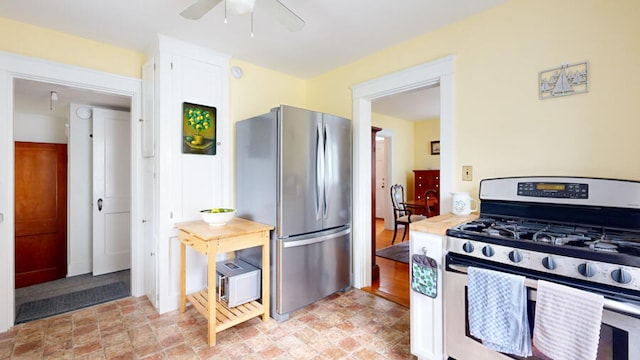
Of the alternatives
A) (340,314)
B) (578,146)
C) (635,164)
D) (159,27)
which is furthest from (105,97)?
(635,164)

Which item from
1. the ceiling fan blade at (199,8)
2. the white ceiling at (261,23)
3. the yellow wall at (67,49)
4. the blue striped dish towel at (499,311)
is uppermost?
the white ceiling at (261,23)

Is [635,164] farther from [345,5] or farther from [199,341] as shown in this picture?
[199,341]

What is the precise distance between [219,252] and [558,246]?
200 centimetres

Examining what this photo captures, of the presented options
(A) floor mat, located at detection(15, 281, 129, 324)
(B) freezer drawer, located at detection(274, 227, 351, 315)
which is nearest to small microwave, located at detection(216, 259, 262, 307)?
(B) freezer drawer, located at detection(274, 227, 351, 315)

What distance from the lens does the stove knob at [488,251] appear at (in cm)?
139

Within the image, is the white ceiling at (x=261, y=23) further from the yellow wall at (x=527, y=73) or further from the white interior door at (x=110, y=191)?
the white interior door at (x=110, y=191)

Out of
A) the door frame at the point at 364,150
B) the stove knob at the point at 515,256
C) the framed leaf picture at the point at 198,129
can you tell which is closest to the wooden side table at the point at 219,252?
the framed leaf picture at the point at 198,129

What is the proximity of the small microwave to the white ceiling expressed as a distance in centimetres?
198

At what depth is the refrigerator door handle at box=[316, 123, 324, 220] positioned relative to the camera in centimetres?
262

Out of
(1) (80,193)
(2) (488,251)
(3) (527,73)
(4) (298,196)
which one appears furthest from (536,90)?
(1) (80,193)

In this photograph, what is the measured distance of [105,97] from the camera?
10.5 feet

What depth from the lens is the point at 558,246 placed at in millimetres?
1229

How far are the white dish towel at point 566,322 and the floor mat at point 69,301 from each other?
3442mm

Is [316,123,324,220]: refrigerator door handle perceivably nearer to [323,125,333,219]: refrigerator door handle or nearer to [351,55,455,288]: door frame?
[323,125,333,219]: refrigerator door handle
